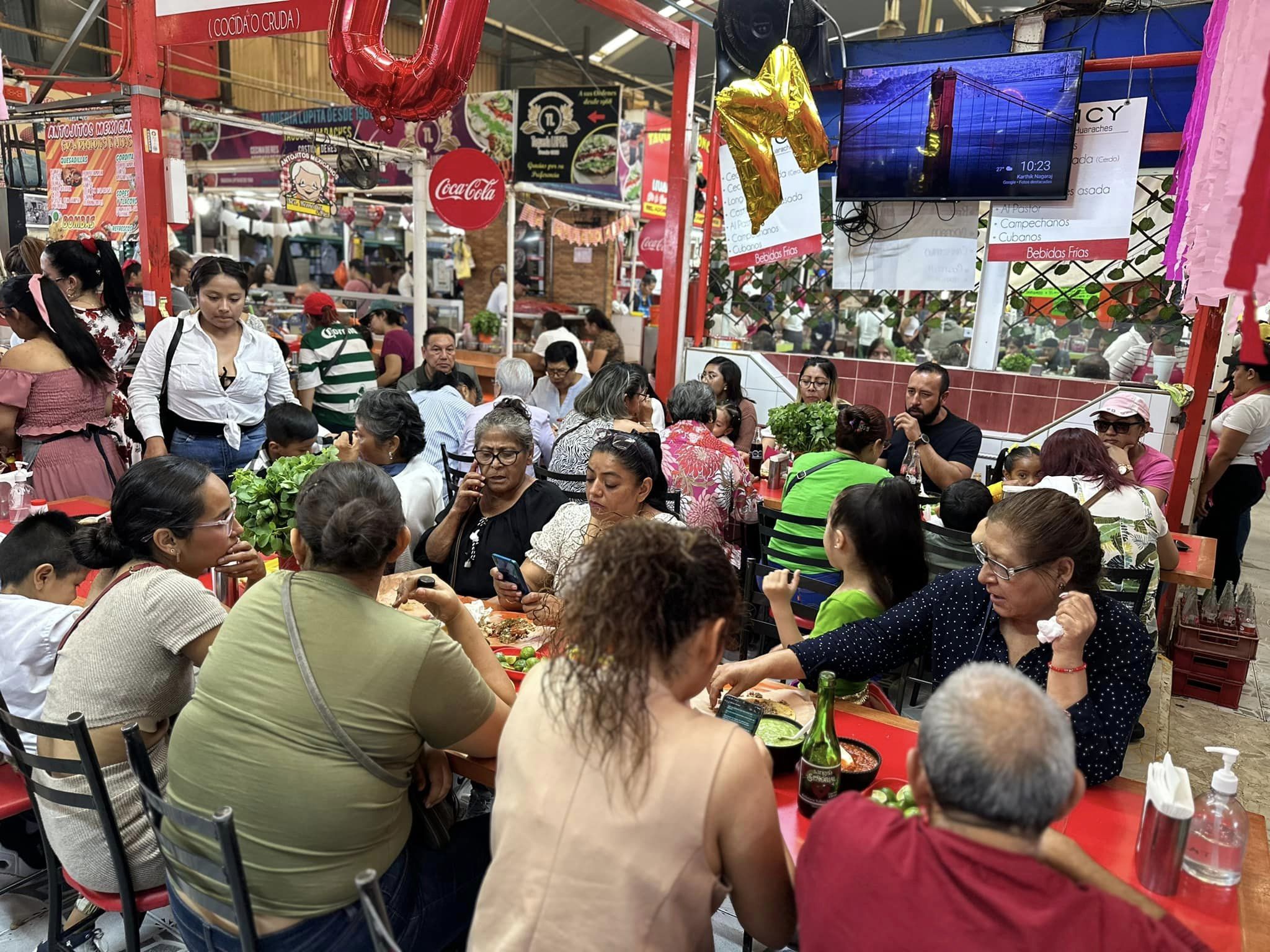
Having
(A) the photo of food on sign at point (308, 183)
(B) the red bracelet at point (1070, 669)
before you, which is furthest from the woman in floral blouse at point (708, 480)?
(A) the photo of food on sign at point (308, 183)

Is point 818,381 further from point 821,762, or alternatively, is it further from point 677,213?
point 821,762

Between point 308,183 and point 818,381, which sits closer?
point 818,381

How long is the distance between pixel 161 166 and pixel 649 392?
3.31 metres

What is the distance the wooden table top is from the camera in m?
1.59

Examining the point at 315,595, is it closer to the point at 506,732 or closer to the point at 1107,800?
the point at 506,732

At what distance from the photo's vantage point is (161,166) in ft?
17.5

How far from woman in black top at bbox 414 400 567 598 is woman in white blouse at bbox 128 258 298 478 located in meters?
1.49

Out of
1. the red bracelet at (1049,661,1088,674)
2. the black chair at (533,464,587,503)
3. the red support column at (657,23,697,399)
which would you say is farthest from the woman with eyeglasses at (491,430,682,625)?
the red support column at (657,23,697,399)

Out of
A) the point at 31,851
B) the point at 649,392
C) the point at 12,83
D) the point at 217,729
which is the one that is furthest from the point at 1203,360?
the point at 12,83

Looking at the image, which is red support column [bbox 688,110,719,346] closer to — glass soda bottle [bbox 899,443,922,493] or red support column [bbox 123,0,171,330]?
glass soda bottle [bbox 899,443,922,493]

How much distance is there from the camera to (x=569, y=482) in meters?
4.25

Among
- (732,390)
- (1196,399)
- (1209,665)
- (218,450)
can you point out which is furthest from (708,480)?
(1196,399)

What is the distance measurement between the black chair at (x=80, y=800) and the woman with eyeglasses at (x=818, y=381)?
15.5 feet

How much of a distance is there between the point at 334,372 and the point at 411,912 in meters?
4.27
